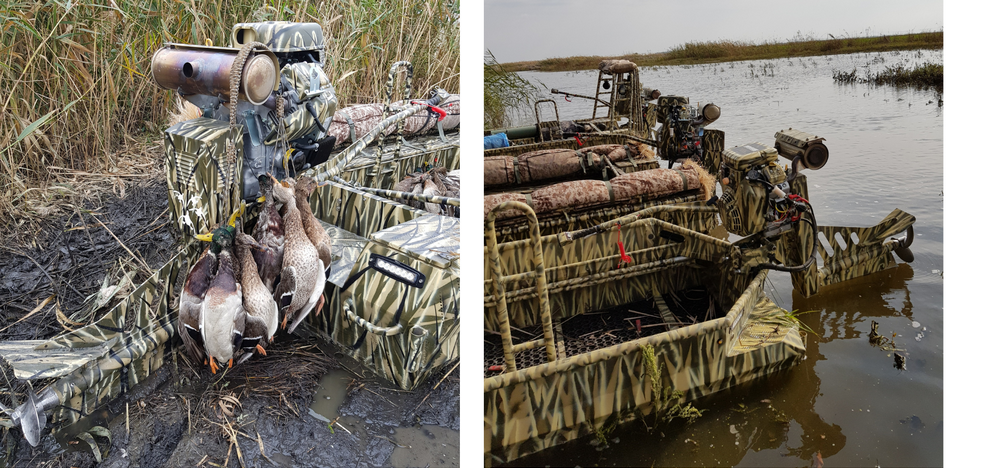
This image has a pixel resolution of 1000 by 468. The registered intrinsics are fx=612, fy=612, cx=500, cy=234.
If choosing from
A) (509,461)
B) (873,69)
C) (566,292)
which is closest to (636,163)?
(566,292)

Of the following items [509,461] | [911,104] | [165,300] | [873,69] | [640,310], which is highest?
[873,69]

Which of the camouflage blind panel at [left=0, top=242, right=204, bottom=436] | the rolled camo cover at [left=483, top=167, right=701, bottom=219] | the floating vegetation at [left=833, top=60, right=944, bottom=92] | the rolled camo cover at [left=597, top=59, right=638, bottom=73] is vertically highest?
the floating vegetation at [left=833, top=60, right=944, bottom=92]

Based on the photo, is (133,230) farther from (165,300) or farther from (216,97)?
(216,97)

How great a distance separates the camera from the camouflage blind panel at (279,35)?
292 cm

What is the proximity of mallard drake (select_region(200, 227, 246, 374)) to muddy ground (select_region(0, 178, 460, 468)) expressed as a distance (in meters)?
0.40

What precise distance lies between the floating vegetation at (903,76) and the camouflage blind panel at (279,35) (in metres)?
10.8

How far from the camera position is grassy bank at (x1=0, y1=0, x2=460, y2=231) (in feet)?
12.2

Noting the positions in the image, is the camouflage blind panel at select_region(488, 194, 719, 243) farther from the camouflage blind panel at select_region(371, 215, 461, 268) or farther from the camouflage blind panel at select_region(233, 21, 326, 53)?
the camouflage blind panel at select_region(233, 21, 326, 53)

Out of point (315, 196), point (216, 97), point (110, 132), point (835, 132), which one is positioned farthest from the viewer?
point (835, 132)

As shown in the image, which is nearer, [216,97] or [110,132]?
[216,97]

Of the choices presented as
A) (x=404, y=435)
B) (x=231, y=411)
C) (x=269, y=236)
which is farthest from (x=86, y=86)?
(x=404, y=435)

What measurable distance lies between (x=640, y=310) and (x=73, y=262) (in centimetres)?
334

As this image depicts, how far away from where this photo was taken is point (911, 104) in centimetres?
966

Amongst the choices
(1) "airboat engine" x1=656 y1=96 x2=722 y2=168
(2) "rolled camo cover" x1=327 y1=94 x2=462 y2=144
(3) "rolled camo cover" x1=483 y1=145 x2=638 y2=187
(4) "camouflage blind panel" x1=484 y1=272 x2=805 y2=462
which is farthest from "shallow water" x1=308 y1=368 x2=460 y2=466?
(1) "airboat engine" x1=656 y1=96 x2=722 y2=168
